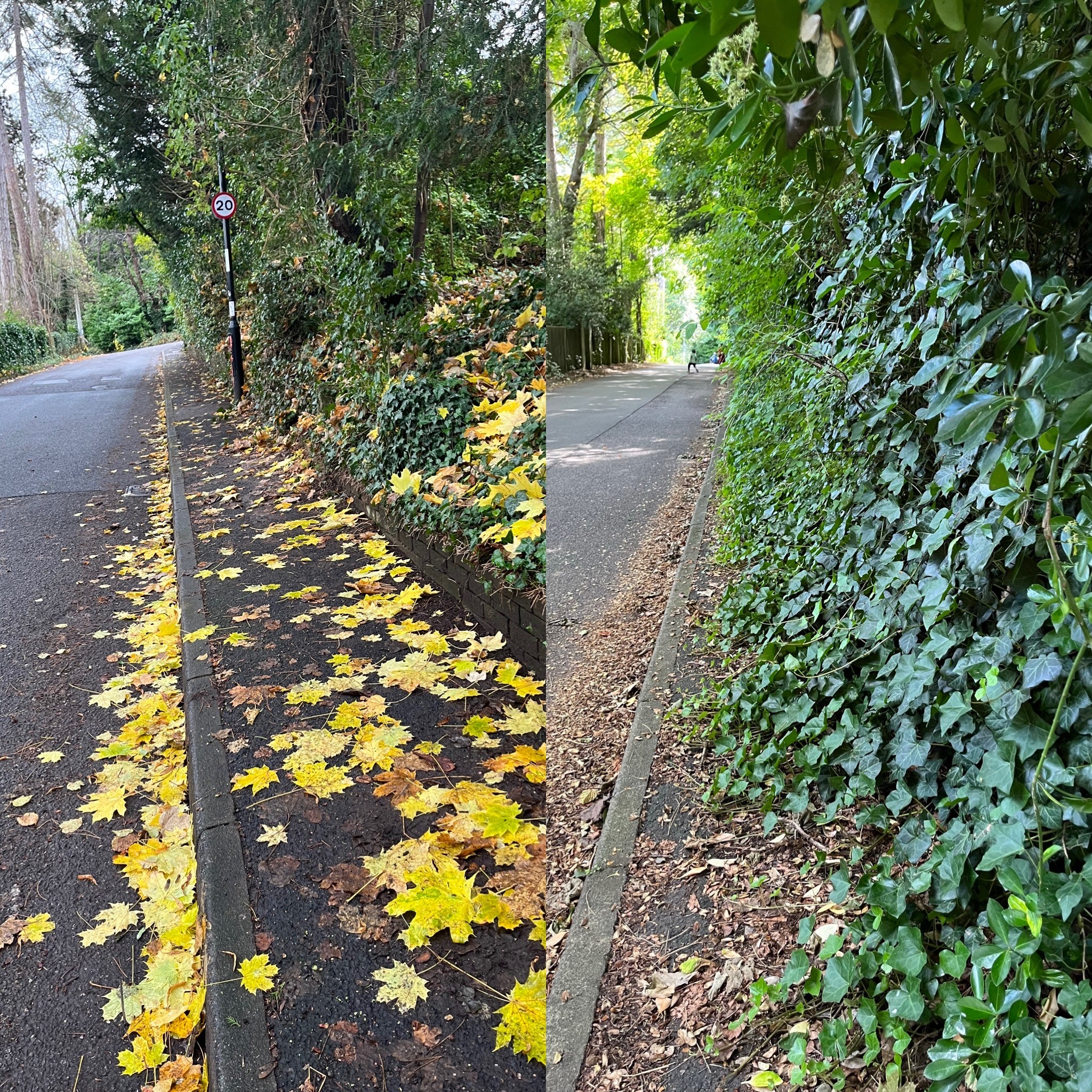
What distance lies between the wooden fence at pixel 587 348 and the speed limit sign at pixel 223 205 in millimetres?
3985

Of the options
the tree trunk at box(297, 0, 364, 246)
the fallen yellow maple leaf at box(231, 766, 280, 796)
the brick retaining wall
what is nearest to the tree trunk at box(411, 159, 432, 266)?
the tree trunk at box(297, 0, 364, 246)

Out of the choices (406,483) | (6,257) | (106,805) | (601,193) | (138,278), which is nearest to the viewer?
(106,805)

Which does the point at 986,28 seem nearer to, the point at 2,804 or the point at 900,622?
the point at 900,622

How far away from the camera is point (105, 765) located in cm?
298

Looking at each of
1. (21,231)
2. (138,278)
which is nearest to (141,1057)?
(21,231)

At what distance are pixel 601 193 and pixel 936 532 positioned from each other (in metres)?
4.80

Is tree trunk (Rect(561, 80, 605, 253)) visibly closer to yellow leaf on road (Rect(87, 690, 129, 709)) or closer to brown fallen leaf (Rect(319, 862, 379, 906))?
brown fallen leaf (Rect(319, 862, 379, 906))

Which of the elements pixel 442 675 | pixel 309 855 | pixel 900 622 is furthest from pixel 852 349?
pixel 309 855

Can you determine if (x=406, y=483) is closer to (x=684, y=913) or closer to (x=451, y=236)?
(x=451, y=236)

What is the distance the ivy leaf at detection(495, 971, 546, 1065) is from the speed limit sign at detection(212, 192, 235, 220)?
29.0 feet

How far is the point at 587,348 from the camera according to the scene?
405 inches

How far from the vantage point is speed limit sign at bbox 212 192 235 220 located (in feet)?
28.0

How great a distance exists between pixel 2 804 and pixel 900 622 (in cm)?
297

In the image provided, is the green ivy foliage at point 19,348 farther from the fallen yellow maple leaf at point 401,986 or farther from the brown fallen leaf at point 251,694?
the fallen yellow maple leaf at point 401,986
